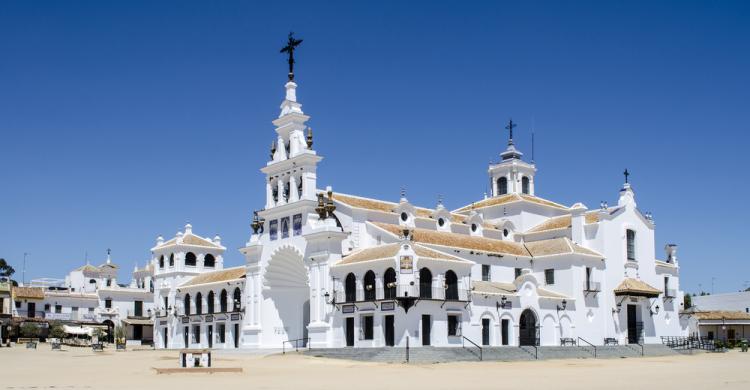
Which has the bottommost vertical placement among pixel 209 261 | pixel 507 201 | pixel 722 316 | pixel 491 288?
pixel 722 316

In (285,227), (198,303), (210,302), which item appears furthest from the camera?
(198,303)

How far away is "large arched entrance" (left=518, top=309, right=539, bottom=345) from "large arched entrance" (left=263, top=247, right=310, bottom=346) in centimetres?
1429

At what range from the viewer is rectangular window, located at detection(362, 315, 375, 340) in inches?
1956

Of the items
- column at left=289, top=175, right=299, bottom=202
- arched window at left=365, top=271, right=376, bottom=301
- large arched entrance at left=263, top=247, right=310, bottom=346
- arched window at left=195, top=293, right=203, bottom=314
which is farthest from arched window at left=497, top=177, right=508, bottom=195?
arched window at left=195, top=293, right=203, bottom=314

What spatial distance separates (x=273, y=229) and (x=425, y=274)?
45.0 ft

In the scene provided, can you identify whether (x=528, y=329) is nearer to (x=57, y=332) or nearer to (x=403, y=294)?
(x=403, y=294)

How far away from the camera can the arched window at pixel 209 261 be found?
7593cm

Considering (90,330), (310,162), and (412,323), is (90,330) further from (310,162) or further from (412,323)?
(412,323)

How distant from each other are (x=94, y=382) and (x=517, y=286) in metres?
31.2

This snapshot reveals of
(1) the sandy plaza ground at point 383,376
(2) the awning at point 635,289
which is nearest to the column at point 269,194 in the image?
(1) the sandy plaza ground at point 383,376

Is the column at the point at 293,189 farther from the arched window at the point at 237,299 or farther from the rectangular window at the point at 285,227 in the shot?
the arched window at the point at 237,299

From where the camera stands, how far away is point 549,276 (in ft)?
196

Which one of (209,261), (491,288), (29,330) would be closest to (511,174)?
(491,288)

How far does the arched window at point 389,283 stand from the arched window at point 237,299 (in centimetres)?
1743
